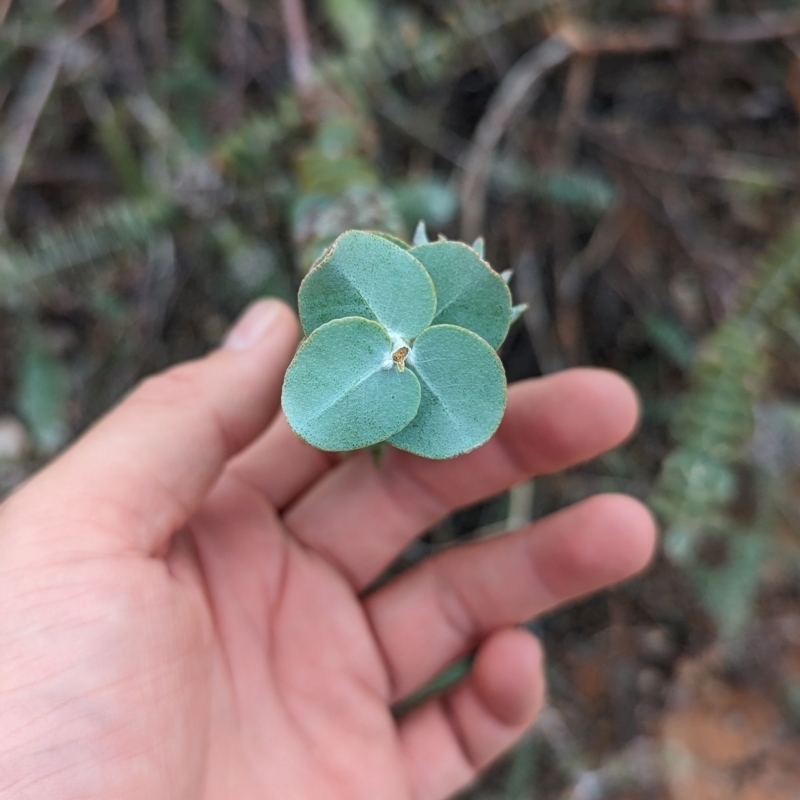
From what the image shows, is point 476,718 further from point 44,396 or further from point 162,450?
point 44,396

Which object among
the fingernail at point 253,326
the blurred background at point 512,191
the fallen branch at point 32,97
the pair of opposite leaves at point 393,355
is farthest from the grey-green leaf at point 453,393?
the fallen branch at point 32,97

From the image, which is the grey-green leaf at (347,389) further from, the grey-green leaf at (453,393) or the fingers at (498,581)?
the fingers at (498,581)

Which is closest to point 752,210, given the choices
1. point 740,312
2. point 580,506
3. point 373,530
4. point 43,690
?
point 740,312

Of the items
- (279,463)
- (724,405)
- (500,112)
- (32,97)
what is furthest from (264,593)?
(32,97)

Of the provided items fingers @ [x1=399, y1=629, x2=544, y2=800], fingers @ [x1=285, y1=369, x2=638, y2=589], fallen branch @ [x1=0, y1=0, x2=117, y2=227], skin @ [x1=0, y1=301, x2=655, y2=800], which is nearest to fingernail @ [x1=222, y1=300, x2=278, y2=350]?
skin @ [x1=0, y1=301, x2=655, y2=800]

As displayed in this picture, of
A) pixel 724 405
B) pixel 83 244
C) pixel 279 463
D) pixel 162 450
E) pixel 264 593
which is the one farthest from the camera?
pixel 83 244

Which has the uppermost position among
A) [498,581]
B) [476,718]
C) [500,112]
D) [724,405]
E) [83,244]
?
[83,244]

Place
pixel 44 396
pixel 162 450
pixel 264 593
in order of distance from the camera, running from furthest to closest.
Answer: pixel 44 396 < pixel 264 593 < pixel 162 450

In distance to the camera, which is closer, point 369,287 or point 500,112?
point 369,287
